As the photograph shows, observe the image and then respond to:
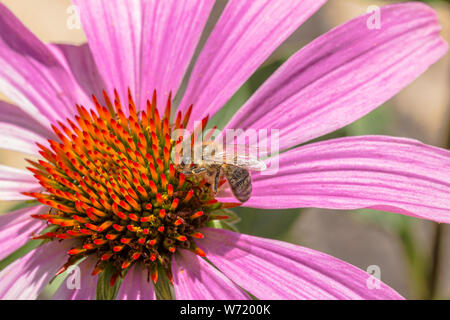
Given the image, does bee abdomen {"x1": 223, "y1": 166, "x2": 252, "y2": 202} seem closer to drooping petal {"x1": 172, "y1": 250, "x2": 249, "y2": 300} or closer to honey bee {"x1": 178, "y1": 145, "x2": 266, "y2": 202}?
honey bee {"x1": 178, "y1": 145, "x2": 266, "y2": 202}

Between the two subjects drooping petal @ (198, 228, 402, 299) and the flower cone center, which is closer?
drooping petal @ (198, 228, 402, 299)

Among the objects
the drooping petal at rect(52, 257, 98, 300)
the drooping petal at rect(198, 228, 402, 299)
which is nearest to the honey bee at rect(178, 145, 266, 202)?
the drooping petal at rect(198, 228, 402, 299)

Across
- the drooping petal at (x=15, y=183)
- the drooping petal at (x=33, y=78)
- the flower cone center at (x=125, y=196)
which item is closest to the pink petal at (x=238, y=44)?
the flower cone center at (x=125, y=196)

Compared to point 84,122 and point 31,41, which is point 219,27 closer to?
point 84,122

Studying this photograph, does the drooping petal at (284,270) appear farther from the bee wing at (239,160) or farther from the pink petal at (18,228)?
the pink petal at (18,228)

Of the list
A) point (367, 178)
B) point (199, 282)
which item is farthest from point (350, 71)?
point (199, 282)

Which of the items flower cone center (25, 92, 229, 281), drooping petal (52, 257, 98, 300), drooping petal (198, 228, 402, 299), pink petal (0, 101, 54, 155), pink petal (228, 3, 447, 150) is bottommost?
drooping petal (52, 257, 98, 300)

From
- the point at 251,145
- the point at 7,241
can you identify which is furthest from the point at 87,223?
the point at 251,145
